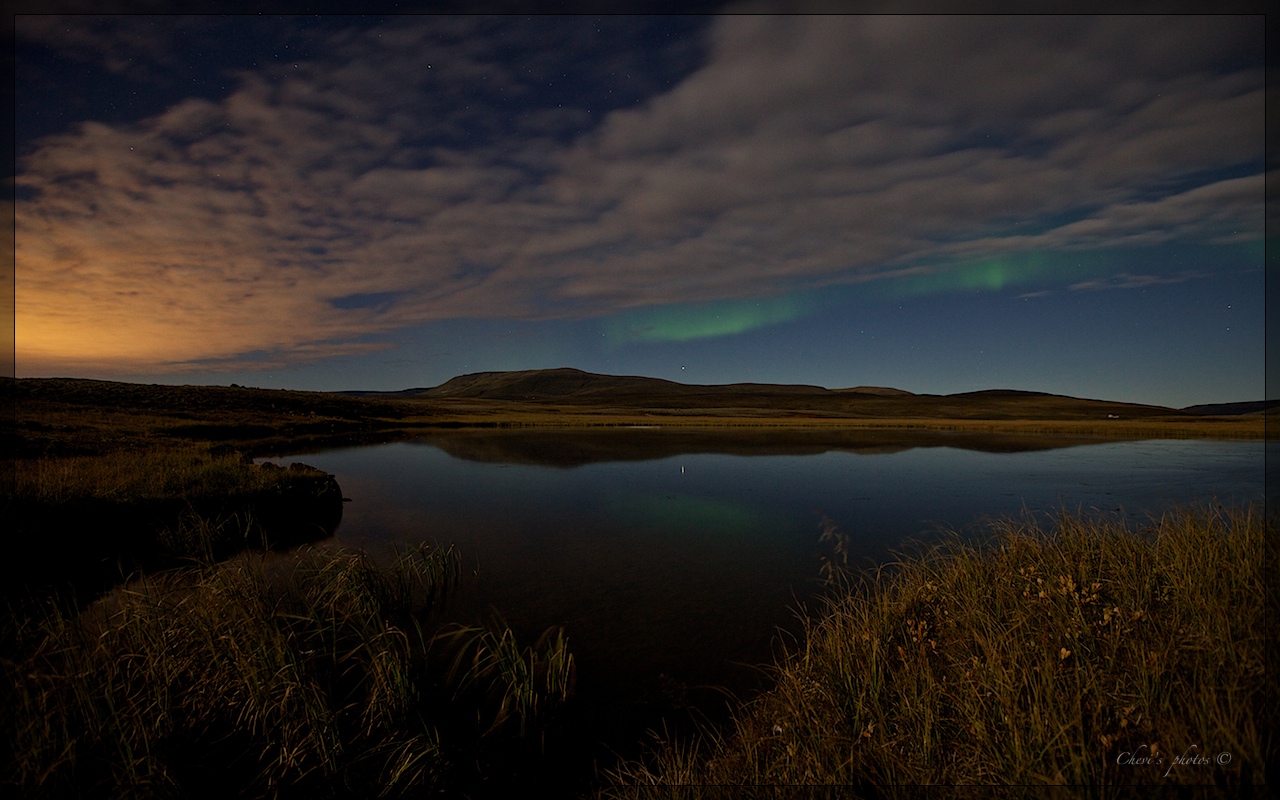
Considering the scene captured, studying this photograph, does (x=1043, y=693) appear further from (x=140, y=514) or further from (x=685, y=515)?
(x=140, y=514)

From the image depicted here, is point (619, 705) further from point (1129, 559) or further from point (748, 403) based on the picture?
point (748, 403)

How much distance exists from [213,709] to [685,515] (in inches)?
589

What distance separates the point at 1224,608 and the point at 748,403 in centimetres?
17550

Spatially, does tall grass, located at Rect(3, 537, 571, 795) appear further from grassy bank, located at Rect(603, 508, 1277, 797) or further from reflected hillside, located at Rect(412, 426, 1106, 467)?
reflected hillside, located at Rect(412, 426, 1106, 467)

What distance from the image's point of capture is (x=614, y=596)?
11.1 m

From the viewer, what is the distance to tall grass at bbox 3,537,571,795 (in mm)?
4387

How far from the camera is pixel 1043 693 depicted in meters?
4.32

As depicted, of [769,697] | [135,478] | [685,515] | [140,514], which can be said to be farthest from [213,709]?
[685,515]

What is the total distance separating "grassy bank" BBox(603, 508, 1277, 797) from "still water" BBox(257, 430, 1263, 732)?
7.79ft
